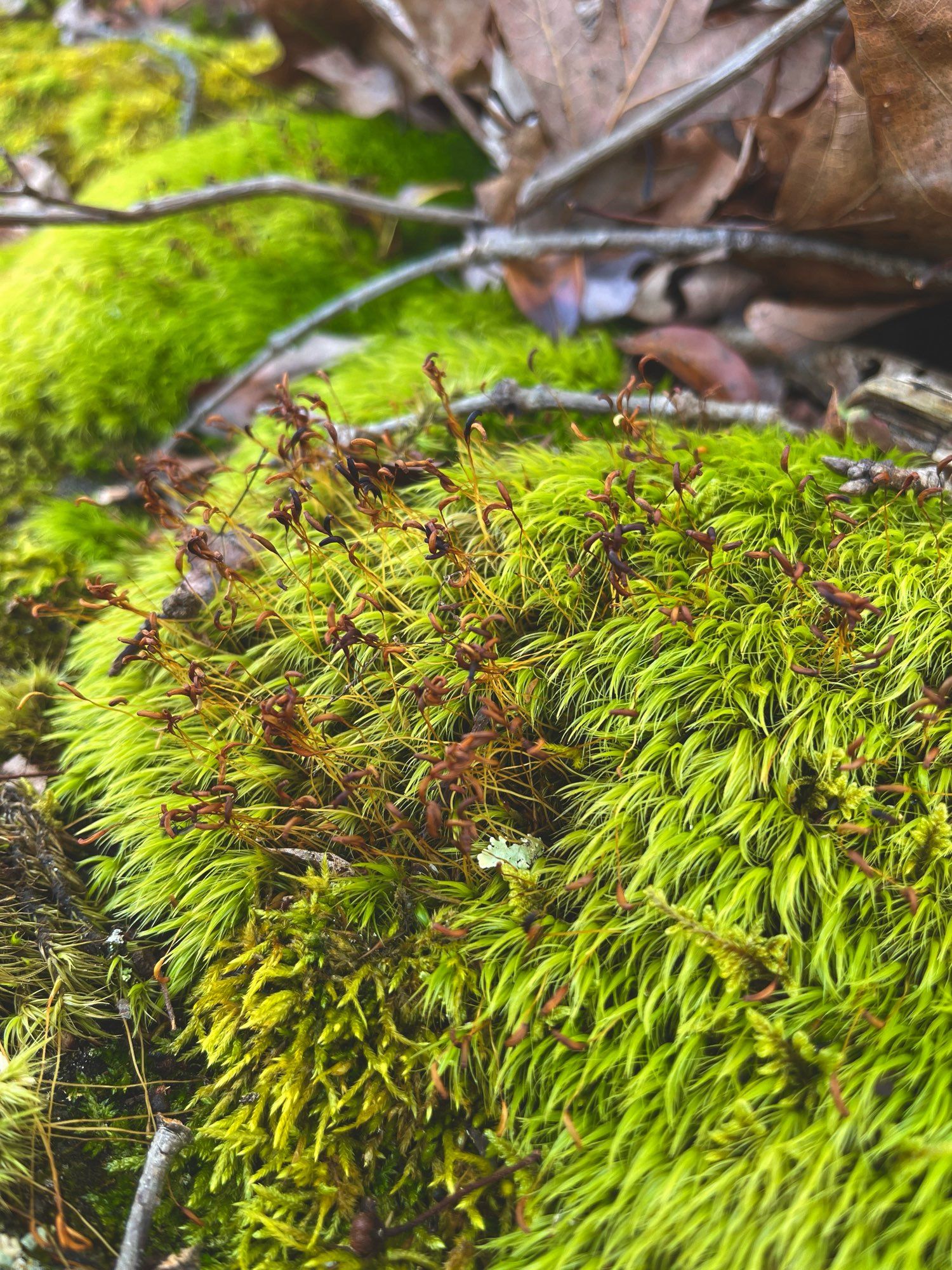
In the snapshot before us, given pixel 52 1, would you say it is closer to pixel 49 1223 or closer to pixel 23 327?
pixel 23 327

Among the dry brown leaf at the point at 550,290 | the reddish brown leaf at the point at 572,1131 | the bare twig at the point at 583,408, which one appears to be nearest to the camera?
the reddish brown leaf at the point at 572,1131

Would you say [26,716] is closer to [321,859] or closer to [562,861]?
[321,859]

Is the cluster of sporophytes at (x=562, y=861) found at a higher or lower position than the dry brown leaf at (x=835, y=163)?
lower

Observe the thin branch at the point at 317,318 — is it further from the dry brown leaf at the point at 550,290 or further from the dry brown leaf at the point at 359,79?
the dry brown leaf at the point at 359,79

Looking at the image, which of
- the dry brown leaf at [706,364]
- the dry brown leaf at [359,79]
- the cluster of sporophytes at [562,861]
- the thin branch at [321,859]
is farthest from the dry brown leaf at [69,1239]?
the dry brown leaf at [359,79]

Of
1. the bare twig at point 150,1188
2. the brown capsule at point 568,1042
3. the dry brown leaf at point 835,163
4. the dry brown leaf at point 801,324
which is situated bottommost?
the brown capsule at point 568,1042

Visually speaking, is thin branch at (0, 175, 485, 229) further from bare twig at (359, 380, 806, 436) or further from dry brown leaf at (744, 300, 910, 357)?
dry brown leaf at (744, 300, 910, 357)

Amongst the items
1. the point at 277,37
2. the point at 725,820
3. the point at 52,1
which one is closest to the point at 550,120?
the point at 277,37

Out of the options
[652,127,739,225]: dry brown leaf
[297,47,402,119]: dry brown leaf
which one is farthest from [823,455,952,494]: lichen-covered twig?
[297,47,402,119]: dry brown leaf
